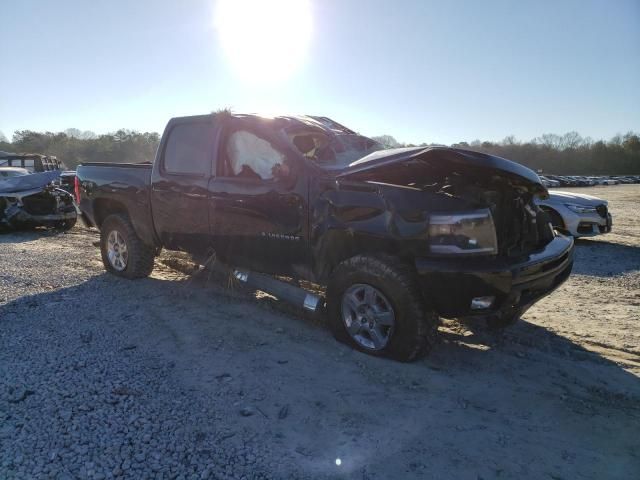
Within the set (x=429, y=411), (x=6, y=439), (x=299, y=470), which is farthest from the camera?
(x=429, y=411)

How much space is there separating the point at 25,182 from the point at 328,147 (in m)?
8.33

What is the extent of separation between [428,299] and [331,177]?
4.18ft

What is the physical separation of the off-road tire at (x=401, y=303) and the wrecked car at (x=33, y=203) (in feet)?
28.6

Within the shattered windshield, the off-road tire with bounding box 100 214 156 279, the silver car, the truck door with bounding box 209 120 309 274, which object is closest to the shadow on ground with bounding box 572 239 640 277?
the silver car

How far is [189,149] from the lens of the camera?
5.05 m

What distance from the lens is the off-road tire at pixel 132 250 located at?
572cm

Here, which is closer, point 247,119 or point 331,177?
point 331,177

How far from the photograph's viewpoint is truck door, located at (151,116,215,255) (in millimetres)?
4820

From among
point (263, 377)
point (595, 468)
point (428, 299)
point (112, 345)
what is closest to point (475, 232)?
point (428, 299)

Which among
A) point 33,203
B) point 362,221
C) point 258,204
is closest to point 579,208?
point 362,221

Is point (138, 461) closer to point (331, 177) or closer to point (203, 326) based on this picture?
point (203, 326)

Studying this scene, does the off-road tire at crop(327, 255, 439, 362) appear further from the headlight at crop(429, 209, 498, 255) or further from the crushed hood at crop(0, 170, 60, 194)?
the crushed hood at crop(0, 170, 60, 194)

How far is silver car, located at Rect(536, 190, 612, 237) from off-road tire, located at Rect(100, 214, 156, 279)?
7060 mm

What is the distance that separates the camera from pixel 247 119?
4.53 meters
